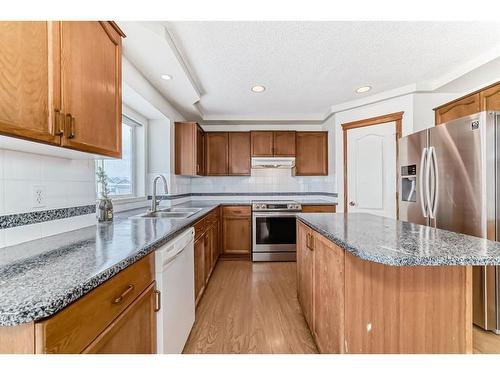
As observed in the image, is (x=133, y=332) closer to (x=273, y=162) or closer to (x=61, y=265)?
(x=61, y=265)

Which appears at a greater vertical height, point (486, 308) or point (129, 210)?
point (129, 210)

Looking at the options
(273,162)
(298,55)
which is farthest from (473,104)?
(273,162)

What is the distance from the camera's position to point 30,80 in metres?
0.81

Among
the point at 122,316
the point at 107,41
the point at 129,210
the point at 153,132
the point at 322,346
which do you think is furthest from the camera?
the point at 153,132

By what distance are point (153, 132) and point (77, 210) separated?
1.86 meters

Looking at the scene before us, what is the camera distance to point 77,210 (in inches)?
56.5

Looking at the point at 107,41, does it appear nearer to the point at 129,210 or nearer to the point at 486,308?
the point at 129,210

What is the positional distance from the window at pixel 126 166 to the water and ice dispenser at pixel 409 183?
120 inches

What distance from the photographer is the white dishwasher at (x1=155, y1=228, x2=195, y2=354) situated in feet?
3.94

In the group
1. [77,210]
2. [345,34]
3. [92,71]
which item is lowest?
[77,210]

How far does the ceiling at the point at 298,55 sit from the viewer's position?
1.73m

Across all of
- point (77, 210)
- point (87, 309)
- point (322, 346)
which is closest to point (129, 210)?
point (77, 210)

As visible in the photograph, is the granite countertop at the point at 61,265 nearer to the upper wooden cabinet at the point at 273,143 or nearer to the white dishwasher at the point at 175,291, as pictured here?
the white dishwasher at the point at 175,291

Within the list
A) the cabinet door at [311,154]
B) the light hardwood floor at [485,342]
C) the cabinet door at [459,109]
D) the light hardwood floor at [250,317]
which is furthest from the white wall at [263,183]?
the light hardwood floor at [485,342]
